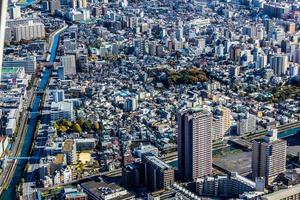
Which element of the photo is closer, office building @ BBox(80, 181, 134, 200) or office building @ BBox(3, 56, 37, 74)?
office building @ BBox(80, 181, 134, 200)

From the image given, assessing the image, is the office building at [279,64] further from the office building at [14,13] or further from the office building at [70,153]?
the office building at [14,13]

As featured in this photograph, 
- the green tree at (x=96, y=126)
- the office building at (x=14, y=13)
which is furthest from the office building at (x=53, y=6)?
the green tree at (x=96, y=126)

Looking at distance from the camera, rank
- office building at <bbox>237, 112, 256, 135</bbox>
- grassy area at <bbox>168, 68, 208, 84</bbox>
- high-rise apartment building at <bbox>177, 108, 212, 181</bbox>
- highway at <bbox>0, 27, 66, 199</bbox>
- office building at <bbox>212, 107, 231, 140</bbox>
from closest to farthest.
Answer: high-rise apartment building at <bbox>177, 108, 212, 181</bbox> → highway at <bbox>0, 27, 66, 199</bbox> → office building at <bbox>212, 107, 231, 140</bbox> → office building at <bbox>237, 112, 256, 135</bbox> → grassy area at <bbox>168, 68, 208, 84</bbox>

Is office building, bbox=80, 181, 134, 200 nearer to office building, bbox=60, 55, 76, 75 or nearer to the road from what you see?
the road

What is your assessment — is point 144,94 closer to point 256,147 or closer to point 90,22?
point 256,147

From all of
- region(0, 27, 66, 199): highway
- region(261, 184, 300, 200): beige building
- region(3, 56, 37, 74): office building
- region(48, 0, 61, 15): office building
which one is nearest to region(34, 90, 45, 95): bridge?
region(0, 27, 66, 199): highway

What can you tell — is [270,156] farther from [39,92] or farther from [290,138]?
[39,92]
